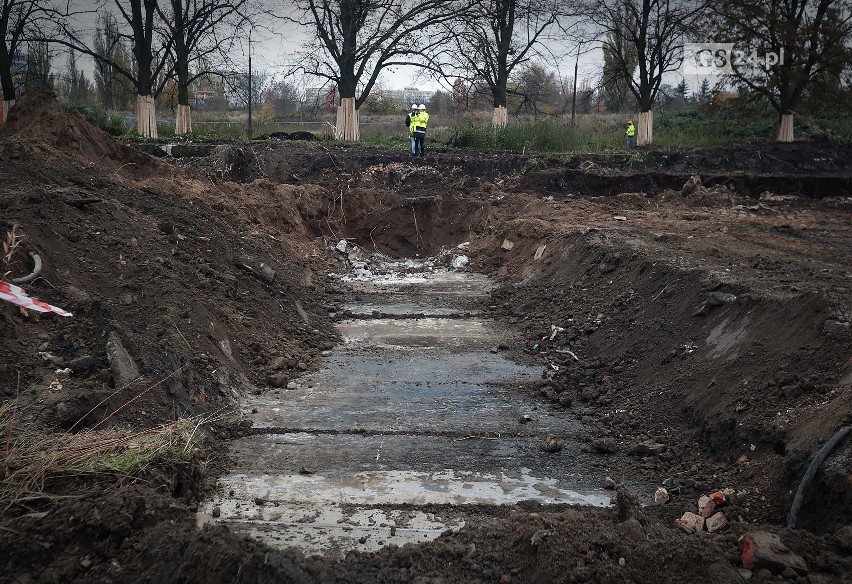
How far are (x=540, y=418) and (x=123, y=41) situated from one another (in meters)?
27.9

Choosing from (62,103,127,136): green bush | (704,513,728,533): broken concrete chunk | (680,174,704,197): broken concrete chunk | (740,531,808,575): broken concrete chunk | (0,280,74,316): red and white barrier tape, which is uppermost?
(62,103,127,136): green bush

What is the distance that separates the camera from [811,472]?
4.56 m

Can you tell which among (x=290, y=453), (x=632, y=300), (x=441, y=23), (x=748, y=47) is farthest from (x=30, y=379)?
(x=748, y=47)

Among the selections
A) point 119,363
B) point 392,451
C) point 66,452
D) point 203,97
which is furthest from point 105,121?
point 66,452

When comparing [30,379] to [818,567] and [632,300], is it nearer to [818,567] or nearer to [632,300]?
[818,567]

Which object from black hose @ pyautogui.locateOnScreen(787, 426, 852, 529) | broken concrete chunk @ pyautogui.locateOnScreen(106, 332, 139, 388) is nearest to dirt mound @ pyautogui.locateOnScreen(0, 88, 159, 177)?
broken concrete chunk @ pyautogui.locateOnScreen(106, 332, 139, 388)

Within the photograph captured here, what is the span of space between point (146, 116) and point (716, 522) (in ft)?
80.4

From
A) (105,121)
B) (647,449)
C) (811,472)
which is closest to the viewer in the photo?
(811,472)

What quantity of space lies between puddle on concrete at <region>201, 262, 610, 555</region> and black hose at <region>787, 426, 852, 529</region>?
131 centimetres

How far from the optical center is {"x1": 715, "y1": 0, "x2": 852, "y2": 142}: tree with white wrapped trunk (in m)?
25.5

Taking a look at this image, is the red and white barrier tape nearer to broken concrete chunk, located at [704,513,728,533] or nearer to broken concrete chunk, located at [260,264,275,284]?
broken concrete chunk, located at [260,264,275,284]

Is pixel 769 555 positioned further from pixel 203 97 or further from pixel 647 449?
pixel 203 97

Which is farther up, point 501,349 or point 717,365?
point 717,365

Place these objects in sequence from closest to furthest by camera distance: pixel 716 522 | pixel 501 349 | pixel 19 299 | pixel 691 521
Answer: pixel 716 522, pixel 691 521, pixel 19 299, pixel 501 349
